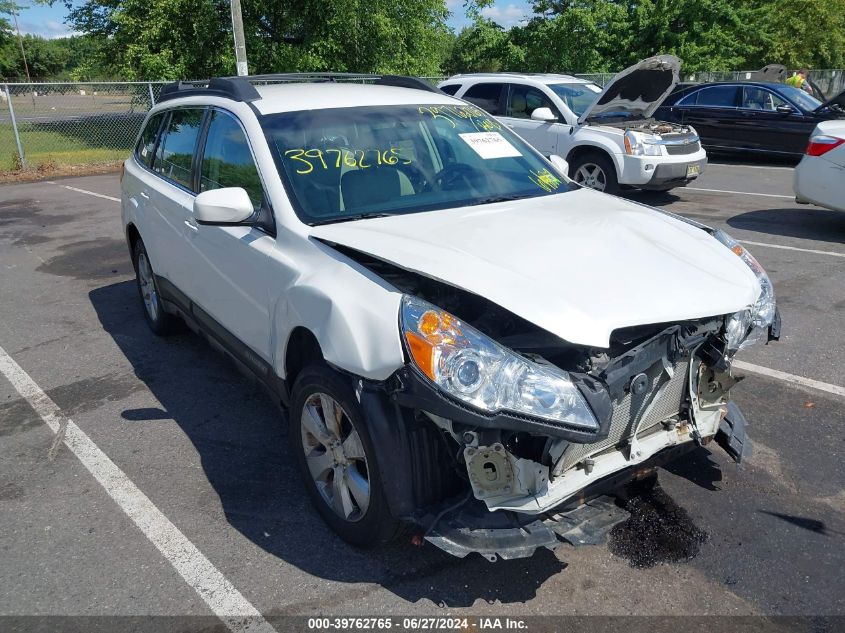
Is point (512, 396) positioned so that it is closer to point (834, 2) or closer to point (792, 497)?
point (792, 497)

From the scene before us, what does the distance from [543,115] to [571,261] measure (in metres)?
7.30

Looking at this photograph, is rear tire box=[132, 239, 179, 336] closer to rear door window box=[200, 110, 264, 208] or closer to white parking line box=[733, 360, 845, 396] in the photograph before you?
rear door window box=[200, 110, 264, 208]

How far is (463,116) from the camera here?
430 cm

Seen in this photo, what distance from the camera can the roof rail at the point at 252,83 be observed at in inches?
156

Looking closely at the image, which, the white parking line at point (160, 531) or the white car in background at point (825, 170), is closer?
the white parking line at point (160, 531)

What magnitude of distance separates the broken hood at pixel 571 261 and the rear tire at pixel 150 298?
273 cm

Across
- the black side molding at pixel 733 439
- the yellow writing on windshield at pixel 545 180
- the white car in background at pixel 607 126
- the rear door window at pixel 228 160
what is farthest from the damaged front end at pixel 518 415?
the white car in background at pixel 607 126

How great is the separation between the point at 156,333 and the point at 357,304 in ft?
11.5

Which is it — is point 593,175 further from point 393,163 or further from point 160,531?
point 160,531

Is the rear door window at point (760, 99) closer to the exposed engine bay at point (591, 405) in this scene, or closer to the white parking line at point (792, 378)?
the white parking line at point (792, 378)

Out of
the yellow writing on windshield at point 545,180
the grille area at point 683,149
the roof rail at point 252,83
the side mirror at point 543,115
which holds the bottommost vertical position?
the grille area at point 683,149

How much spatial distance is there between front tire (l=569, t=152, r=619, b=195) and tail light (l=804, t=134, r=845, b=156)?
246 cm

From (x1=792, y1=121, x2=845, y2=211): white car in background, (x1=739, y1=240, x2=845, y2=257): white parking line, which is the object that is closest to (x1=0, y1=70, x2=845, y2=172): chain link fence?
(x1=792, y1=121, x2=845, y2=211): white car in background

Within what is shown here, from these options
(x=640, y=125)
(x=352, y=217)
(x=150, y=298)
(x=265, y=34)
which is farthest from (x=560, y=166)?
(x=265, y=34)
